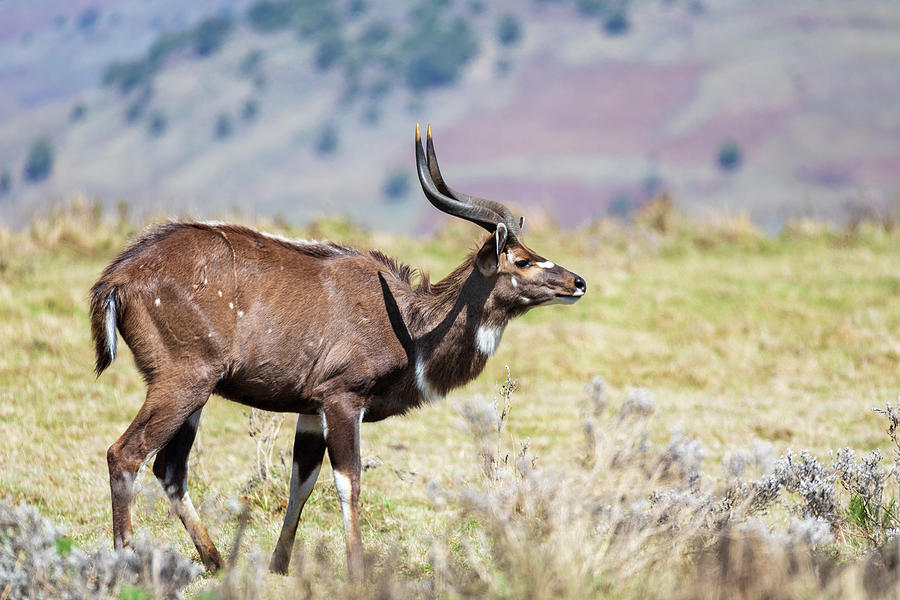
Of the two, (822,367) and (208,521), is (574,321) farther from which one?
(208,521)

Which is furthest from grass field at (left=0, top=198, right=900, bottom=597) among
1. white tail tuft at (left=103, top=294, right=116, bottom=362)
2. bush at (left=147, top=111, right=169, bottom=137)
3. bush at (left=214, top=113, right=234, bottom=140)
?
bush at (left=147, top=111, right=169, bottom=137)

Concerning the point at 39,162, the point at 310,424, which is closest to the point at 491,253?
the point at 310,424

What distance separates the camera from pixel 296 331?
614cm

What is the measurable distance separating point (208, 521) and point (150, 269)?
6.00 ft

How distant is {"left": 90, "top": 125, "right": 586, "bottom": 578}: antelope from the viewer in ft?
19.2

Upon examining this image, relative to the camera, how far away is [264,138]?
632ft

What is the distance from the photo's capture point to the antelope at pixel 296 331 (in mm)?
5848

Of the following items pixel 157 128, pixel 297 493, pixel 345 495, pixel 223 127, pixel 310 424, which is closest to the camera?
pixel 345 495

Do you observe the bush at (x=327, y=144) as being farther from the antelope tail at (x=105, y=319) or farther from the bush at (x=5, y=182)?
the antelope tail at (x=105, y=319)

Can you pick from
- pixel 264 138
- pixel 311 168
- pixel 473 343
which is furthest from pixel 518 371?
pixel 264 138

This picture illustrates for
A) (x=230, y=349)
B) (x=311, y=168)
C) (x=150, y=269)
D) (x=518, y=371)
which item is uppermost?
(x=150, y=269)

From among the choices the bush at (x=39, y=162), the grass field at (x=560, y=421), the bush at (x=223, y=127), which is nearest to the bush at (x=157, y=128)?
the bush at (x=223, y=127)

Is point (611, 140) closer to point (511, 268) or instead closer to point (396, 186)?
point (396, 186)

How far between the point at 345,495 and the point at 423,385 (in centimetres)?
92
